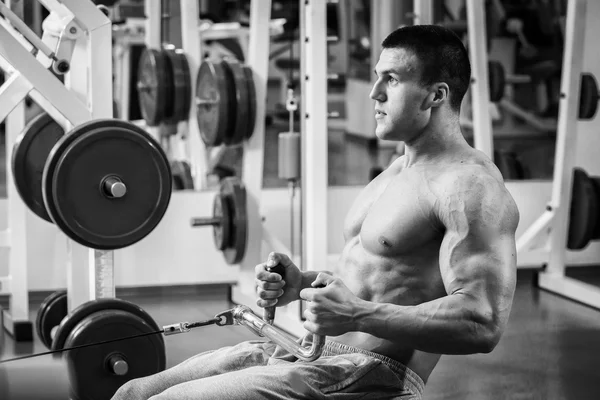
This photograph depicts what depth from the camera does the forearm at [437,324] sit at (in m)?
1.33

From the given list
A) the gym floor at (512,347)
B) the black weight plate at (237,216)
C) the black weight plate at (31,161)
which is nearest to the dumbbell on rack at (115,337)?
the gym floor at (512,347)

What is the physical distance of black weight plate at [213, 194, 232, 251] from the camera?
4.09 metres

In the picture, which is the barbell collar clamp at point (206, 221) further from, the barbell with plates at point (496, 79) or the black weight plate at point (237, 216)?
the barbell with plates at point (496, 79)

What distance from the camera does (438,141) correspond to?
157 cm

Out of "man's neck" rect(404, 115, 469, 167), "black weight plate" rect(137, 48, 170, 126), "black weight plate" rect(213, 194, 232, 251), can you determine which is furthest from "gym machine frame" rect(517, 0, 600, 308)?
"man's neck" rect(404, 115, 469, 167)

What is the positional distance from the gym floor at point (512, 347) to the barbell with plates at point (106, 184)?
402 millimetres

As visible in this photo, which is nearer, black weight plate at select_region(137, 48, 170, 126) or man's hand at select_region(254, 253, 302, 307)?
man's hand at select_region(254, 253, 302, 307)

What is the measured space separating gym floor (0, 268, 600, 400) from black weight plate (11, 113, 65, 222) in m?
0.55

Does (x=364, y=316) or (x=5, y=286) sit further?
(x=5, y=286)

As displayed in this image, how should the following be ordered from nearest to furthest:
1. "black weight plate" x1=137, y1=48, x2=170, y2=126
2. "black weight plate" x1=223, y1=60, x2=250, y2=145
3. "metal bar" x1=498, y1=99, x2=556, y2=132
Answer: "black weight plate" x1=223, y1=60, x2=250, y2=145
"black weight plate" x1=137, y1=48, x2=170, y2=126
"metal bar" x1=498, y1=99, x2=556, y2=132

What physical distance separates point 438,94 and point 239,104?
8.23 feet

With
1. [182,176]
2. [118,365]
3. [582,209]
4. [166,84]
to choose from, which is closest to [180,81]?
[166,84]

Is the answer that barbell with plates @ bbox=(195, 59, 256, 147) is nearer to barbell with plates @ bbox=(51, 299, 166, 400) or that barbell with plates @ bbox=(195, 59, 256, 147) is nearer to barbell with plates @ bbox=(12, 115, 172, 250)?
barbell with plates @ bbox=(12, 115, 172, 250)

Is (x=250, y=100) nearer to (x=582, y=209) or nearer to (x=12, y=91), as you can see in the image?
(x=12, y=91)
